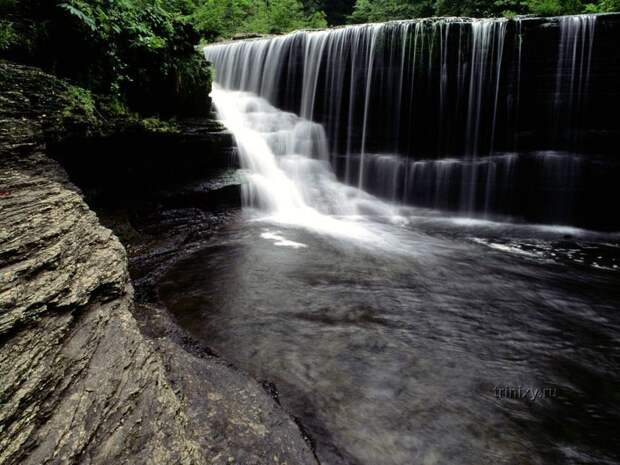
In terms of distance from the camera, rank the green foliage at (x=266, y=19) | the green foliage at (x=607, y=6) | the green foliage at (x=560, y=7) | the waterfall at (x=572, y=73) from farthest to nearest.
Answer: the green foliage at (x=266, y=19) < the green foliage at (x=560, y=7) < the green foliage at (x=607, y=6) < the waterfall at (x=572, y=73)

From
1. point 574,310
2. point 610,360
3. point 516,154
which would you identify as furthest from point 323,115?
point 610,360

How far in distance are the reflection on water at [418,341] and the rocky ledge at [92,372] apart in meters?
Result: 0.40

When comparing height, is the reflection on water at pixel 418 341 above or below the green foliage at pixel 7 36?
below

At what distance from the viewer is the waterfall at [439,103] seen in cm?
885

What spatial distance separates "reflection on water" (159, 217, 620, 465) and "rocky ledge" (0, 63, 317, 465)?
1.32 feet

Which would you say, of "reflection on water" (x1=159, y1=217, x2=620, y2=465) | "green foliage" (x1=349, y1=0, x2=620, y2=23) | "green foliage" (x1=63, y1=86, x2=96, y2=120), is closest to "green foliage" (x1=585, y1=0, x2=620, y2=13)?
"green foliage" (x1=349, y1=0, x2=620, y2=23)

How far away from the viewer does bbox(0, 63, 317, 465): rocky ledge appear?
1.55 meters

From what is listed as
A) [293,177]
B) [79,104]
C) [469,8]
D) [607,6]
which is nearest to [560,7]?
[607,6]

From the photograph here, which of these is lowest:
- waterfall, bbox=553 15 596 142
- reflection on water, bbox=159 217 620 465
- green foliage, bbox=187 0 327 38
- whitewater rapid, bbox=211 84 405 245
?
reflection on water, bbox=159 217 620 465

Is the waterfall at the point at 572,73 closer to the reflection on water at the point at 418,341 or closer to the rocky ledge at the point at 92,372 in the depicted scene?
the reflection on water at the point at 418,341

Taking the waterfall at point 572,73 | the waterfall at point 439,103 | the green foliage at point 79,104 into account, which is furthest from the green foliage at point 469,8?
the green foliage at point 79,104

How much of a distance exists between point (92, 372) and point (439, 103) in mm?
10222

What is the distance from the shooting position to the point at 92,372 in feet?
6.09

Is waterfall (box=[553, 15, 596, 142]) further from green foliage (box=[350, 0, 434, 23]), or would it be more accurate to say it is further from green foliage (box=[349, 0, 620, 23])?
green foliage (box=[350, 0, 434, 23])
